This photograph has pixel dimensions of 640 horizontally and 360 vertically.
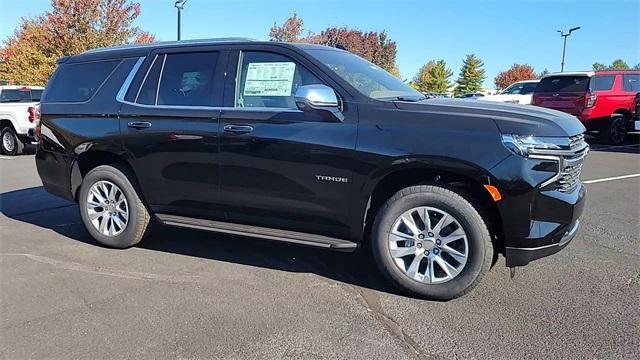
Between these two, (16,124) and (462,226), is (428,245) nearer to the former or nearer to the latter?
(462,226)

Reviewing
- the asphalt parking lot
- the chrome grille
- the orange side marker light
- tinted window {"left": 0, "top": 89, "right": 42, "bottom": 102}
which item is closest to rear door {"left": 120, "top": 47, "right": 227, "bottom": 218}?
the asphalt parking lot

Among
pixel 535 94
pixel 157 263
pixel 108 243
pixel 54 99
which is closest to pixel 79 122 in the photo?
pixel 54 99

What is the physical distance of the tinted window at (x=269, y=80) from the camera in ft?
13.5

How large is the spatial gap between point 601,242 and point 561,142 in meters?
2.15

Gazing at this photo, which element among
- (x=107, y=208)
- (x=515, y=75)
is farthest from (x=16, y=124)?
(x=515, y=75)

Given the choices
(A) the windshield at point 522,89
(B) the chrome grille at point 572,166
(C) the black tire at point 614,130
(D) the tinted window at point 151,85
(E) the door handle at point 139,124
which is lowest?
(C) the black tire at point 614,130

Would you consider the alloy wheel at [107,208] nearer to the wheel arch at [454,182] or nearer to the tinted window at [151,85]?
the tinted window at [151,85]

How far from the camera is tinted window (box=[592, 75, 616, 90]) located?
13759 mm

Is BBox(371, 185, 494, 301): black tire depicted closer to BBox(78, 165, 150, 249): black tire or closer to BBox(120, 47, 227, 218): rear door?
BBox(120, 47, 227, 218): rear door

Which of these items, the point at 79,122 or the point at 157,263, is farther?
the point at 79,122

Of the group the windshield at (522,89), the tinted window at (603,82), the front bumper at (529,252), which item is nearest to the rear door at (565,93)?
the tinted window at (603,82)

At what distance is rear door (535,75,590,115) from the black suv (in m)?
10.8

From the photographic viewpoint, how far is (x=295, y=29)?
120 feet

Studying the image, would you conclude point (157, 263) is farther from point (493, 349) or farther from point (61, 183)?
point (493, 349)
